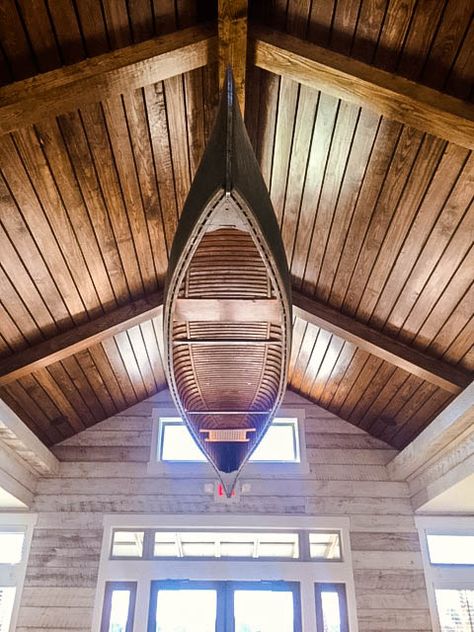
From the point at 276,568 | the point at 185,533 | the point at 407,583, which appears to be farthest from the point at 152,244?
the point at 407,583

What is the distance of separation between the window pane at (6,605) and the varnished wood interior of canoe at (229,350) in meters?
2.73

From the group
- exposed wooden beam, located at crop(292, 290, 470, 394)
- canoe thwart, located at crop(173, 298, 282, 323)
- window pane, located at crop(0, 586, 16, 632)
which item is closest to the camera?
canoe thwart, located at crop(173, 298, 282, 323)

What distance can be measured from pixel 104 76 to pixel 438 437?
413 cm

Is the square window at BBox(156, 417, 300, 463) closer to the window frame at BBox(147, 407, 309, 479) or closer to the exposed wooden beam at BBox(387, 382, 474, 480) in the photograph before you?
the window frame at BBox(147, 407, 309, 479)

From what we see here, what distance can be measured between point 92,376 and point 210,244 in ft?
8.43

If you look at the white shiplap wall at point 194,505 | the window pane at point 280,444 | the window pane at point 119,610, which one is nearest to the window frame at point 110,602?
the window pane at point 119,610

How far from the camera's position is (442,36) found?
114 inches

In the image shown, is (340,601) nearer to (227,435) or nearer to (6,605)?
(227,435)

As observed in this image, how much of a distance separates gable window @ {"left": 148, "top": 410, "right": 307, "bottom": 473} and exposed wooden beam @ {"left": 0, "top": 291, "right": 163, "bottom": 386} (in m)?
1.75

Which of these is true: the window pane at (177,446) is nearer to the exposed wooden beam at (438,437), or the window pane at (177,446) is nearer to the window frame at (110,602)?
the window frame at (110,602)

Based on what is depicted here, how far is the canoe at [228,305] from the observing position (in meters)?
2.70

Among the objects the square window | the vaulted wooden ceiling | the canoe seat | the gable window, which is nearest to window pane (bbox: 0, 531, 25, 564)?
the vaulted wooden ceiling

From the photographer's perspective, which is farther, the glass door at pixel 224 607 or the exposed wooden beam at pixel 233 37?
the glass door at pixel 224 607

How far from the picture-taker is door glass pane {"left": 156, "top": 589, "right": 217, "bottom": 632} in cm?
544
